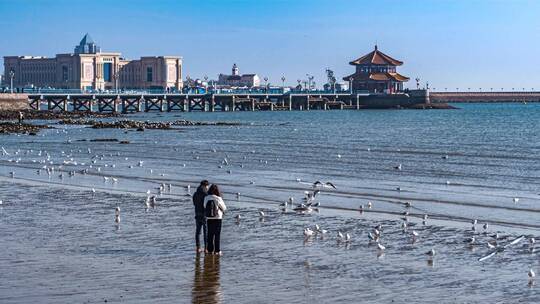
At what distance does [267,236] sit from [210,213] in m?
2.43

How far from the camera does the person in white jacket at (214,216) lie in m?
15.5

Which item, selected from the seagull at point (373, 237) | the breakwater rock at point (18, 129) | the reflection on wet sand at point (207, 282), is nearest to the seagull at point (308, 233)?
the seagull at point (373, 237)

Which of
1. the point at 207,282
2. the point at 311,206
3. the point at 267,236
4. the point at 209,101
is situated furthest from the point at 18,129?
the point at 209,101

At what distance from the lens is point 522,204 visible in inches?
927

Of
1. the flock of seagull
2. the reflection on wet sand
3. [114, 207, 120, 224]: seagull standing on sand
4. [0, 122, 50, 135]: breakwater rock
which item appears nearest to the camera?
the reflection on wet sand

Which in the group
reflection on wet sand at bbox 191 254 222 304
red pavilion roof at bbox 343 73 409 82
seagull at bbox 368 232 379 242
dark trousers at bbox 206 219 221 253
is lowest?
reflection on wet sand at bbox 191 254 222 304

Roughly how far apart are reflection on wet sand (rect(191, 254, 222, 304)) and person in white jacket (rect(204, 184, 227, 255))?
0.69ft

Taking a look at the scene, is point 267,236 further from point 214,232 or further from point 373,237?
point 214,232

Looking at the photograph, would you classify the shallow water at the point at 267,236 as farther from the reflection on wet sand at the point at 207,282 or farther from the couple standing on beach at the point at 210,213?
the couple standing on beach at the point at 210,213

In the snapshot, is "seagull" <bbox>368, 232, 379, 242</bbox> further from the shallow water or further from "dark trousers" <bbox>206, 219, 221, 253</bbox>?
"dark trousers" <bbox>206, 219, 221, 253</bbox>

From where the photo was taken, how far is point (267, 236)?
1769cm

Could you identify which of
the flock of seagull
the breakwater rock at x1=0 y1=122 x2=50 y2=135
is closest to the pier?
the breakwater rock at x1=0 y1=122 x2=50 y2=135

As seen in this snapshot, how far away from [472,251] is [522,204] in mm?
7718

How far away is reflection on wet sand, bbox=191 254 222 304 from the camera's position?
1261 cm
